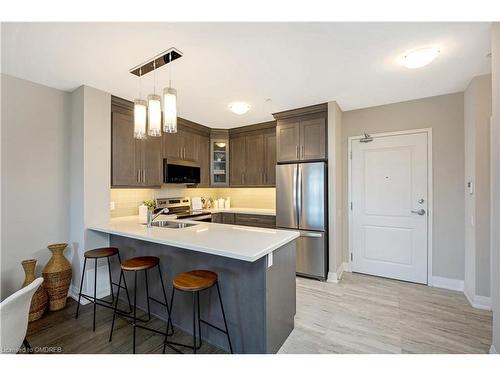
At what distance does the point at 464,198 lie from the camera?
9.45 ft

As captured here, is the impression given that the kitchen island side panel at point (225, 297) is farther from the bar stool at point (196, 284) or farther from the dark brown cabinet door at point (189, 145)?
the dark brown cabinet door at point (189, 145)

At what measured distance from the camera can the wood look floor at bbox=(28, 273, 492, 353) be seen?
190 centimetres

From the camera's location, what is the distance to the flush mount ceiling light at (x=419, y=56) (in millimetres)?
1936

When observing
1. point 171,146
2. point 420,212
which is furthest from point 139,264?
point 420,212

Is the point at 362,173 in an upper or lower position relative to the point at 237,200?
upper

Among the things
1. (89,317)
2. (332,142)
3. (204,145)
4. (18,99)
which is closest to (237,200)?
(204,145)

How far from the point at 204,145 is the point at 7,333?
144 inches

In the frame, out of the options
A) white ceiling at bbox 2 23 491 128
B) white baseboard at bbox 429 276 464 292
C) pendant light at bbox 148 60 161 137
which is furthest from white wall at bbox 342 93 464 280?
pendant light at bbox 148 60 161 137

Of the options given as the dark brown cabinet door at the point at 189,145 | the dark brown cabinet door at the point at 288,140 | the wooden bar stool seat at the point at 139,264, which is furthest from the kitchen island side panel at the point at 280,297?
Answer: the dark brown cabinet door at the point at 189,145

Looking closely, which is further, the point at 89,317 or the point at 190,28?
the point at 89,317

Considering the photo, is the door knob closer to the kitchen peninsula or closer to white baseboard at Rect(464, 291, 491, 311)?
white baseboard at Rect(464, 291, 491, 311)

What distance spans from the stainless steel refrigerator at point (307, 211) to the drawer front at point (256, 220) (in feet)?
1.06
